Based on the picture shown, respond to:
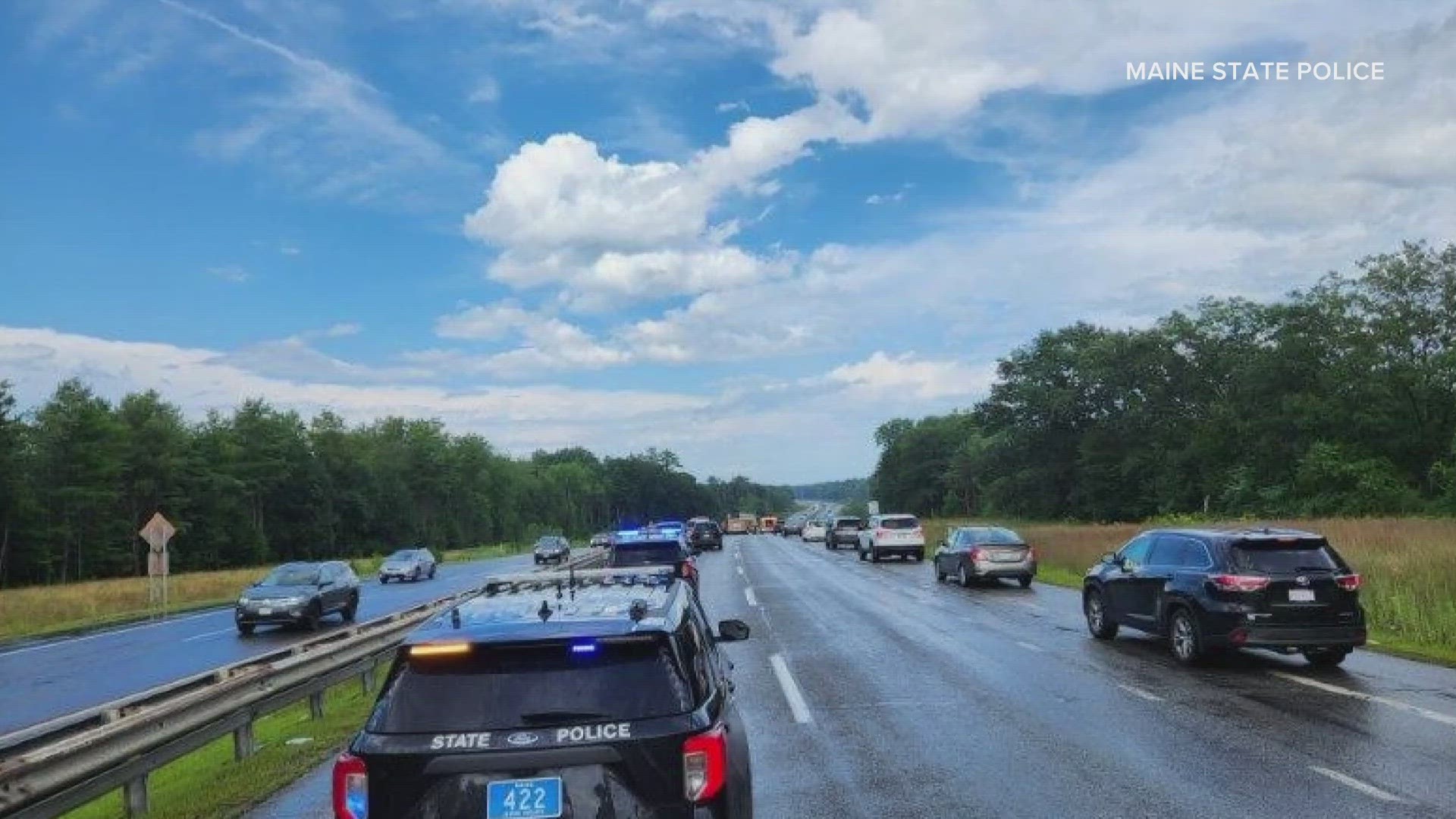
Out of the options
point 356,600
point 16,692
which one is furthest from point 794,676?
point 356,600

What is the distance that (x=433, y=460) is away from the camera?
5645 inches

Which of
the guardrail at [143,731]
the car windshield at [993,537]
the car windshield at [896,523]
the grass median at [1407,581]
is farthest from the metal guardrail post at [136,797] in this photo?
the car windshield at [896,523]

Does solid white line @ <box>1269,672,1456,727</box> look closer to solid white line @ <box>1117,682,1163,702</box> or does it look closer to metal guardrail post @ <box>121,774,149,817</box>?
solid white line @ <box>1117,682,1163,702</box>

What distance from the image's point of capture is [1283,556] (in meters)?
13.0

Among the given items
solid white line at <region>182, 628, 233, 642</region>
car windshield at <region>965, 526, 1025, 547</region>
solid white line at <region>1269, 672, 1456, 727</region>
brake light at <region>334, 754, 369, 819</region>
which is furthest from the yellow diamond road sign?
brake light at <region>334, 754, 369, 819</region>

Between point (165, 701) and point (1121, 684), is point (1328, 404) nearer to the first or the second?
point (1121, 684)

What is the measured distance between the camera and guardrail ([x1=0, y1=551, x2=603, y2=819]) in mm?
6578

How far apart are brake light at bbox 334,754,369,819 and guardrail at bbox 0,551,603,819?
2204mm

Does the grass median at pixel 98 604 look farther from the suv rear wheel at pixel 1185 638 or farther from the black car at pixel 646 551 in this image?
the suv rear wheel at pixel 1185 638

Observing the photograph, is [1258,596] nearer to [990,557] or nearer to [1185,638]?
[1185,638]

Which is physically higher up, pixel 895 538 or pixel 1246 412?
pixel 1246 412

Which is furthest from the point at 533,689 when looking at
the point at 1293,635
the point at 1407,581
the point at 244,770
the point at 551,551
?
the point at 551,551

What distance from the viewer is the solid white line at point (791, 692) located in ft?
34.8

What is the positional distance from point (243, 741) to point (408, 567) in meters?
43.2
